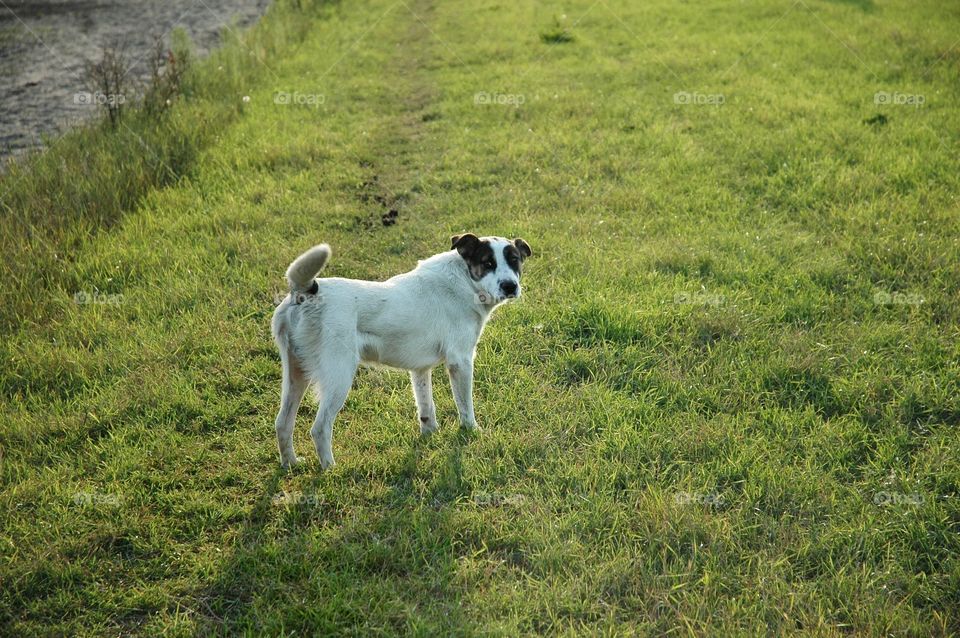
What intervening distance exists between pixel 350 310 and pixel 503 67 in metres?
11.1

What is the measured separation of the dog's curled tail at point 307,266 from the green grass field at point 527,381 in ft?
4.28

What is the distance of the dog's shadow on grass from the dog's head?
1.17m

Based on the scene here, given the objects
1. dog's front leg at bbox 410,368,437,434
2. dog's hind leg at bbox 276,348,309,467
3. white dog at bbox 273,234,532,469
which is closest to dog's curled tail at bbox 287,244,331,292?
white dog at bbox 273,234,532,469

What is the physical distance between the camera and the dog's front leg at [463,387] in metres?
4.98

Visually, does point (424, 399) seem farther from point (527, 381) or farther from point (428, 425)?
point (527, 381)

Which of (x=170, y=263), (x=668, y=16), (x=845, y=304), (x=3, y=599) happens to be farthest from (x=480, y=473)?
(x=668, y=16)

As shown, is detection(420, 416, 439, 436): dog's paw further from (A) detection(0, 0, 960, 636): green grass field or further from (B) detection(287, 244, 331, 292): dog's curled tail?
(B) detection(287, 244, 331, 292): dog's curled tail

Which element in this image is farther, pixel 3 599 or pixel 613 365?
pixel 613 365

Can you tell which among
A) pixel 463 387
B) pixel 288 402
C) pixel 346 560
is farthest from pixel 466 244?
pixel 346 560

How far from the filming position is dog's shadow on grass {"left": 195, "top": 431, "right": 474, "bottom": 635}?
11.6 feet

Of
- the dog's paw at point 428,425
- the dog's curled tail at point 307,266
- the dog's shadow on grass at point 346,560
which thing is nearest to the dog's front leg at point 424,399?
the dog's paw at point 428,425

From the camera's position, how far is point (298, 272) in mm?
4156

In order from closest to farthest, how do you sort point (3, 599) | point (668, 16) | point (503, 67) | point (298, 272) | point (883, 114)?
1. point (3, 599)
2. point (298, 272)
3. point (883, 114)
4. point (503, 67)
5. point (668, 16)

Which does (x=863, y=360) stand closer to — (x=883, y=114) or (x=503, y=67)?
(x=883, y=114)
